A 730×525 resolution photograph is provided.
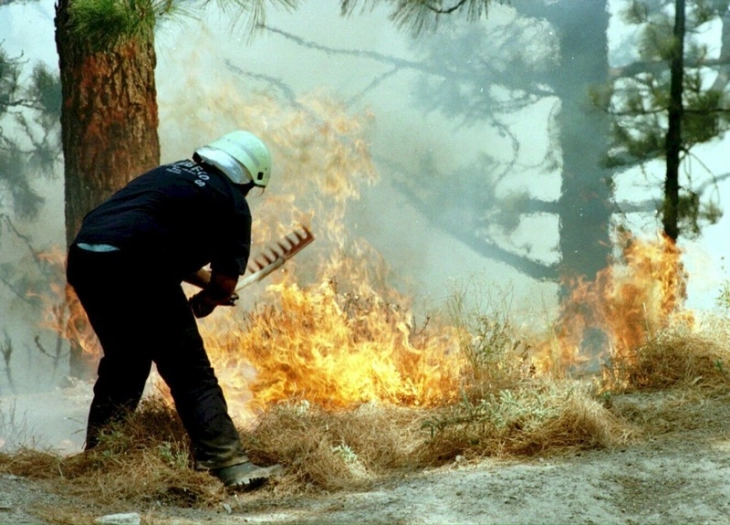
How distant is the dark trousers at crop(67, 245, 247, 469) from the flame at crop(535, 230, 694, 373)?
3680mm

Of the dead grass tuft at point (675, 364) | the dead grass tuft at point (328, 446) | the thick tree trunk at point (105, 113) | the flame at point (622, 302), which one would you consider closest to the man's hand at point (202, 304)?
the dead grass tuft at point (328, 446)

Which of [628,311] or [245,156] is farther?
[628,311]

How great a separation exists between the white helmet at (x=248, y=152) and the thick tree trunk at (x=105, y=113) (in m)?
2.73

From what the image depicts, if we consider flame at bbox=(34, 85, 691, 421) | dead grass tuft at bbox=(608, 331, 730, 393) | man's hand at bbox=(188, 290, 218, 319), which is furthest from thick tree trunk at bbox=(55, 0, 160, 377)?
dead grass tuft at bbox=(608, 331, 730, 393)

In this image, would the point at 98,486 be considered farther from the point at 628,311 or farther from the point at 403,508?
the point at 628,311

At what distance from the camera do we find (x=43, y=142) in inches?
437

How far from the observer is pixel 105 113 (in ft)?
24.2

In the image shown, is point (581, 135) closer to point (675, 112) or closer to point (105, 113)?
point (675, 112)

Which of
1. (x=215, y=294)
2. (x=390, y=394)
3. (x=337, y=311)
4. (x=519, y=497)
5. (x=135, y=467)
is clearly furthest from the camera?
(x=337, y=311)

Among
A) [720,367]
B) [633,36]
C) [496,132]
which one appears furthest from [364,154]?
[720,367]

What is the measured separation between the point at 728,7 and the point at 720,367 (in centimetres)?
497

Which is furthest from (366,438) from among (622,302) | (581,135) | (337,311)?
(581,135)

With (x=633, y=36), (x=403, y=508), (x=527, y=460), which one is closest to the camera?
(x=403, y=508)

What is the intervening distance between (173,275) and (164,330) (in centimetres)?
30
